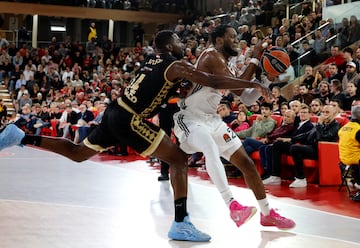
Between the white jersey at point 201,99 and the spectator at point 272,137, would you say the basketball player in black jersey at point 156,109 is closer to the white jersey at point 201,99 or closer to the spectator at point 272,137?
the white jersey at point 201,99

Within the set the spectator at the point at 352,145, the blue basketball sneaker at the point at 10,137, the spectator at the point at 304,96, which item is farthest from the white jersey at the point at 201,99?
the spectator at the point at 304,96

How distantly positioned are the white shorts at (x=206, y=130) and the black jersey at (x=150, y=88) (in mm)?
357

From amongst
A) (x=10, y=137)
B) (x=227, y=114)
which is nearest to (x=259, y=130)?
(x=227, y=114)

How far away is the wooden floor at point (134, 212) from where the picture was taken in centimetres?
440

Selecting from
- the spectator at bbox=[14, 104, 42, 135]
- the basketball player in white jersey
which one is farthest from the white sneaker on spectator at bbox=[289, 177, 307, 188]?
the spectator at bbox=[14, 104, 42, 135]

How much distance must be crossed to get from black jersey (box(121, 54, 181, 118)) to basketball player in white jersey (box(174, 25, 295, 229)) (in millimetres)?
349

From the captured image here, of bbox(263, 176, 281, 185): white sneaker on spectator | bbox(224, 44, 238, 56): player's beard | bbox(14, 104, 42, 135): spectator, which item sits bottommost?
bbox(14, 104, 42, 135): spectator

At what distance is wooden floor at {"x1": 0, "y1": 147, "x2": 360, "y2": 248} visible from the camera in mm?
4402

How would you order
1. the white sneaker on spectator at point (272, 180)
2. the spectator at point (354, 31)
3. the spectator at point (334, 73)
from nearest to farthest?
the white sneaker on spectator at point (272, 180) → the spectator at point (334, 73) → the spectator at point (354, 31)

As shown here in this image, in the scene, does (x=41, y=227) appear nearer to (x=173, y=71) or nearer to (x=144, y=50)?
(x=173, y=71)

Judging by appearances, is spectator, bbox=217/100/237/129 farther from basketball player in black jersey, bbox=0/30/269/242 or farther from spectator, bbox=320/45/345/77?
basketball player in black jersey, bbox=0/30/269/242

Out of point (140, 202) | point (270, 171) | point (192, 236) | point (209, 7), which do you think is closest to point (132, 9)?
point (209, 7)

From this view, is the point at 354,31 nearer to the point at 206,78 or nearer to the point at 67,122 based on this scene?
the point at 67,122

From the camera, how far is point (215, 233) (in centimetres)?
471
